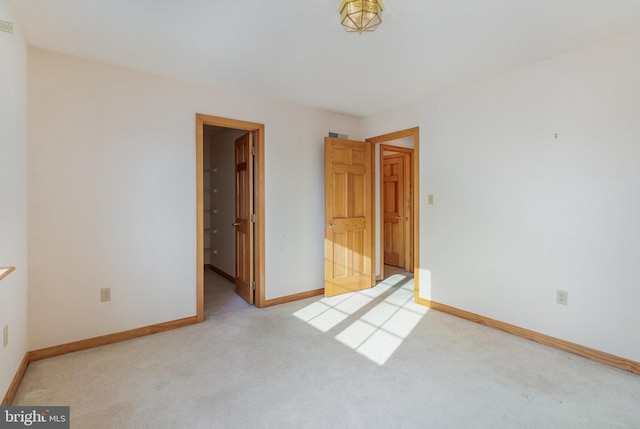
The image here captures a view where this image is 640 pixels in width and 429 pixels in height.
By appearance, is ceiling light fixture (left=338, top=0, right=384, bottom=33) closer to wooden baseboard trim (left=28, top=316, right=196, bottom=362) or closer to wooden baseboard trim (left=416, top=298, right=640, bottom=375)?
wooden baseboard trim (left=416, top=298, right=640, bottom=375)

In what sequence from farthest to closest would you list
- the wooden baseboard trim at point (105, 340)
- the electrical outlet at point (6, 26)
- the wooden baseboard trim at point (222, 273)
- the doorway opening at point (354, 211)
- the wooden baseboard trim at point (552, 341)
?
the wooden baseboard trim at point (222, 273) < the doorway opening at point (354, 211) < the wooden baseboard trim at point (105, 340) < the wooden baseboard trim at point (552, 341) < the electrical outlet at point (6, 26)

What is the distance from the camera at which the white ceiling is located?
1.92m

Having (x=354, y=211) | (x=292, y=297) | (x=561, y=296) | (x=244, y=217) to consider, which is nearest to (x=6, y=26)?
(x=244, y=217)

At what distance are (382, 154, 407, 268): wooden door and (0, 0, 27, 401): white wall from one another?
4.72 m

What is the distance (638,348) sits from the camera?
2.19m

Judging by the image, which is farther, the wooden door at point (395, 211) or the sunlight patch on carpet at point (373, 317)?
the wooden door at point (395, 211)

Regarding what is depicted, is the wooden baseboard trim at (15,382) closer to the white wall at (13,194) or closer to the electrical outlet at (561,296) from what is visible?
the white wall at (13,194)

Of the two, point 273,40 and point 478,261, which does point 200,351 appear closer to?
point 273,40

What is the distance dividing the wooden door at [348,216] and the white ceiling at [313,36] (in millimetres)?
1100

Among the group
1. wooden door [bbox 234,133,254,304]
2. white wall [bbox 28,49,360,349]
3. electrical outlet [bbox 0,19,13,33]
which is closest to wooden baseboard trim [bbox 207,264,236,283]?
wooden door [bbox 234,133,254,304]

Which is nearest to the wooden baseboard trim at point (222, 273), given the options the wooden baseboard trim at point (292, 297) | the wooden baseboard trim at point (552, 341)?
the wooden baseboard trim at point (292, 297)

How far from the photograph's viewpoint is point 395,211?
5.71 m

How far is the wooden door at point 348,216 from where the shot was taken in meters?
3.92

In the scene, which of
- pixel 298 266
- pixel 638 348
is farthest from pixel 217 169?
pixel 638 348
